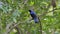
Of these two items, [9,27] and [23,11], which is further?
[9,27]

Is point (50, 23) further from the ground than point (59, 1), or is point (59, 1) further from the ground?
point (59, 1)

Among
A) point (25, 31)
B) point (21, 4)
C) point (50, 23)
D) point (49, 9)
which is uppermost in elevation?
point (21, 4)

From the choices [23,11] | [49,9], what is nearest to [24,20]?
[23,11]

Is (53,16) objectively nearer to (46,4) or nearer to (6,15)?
(46,4)

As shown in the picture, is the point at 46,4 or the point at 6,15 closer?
the point at 6,15

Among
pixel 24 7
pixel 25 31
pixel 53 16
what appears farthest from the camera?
pixel 25 31

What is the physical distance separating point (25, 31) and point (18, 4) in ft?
2.66

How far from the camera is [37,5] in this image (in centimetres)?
249

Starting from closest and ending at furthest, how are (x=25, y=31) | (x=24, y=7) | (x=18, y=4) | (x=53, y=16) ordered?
(x=18, y=4) < (x=24, y=7) < (x=53, y=16) < (x=25, y=31)

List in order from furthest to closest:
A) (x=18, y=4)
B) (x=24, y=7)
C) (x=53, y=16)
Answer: (x=53, y=16)
(x=24, y=7)
(x=18, y=4)

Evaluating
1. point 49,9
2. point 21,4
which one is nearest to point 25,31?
point 49,9

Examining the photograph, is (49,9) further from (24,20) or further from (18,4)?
(18,4)

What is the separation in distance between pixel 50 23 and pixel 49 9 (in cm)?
20

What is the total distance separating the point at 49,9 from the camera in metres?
2.69
